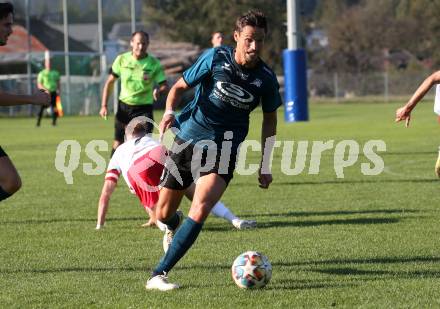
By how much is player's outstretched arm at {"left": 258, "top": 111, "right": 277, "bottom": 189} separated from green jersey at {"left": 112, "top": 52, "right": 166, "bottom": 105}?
5.72 m

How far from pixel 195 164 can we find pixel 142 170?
7.04ft

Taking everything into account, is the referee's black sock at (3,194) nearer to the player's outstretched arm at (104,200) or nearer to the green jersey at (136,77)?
the player's outstretched arm at (104,200)

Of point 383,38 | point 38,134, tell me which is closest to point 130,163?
point 38,134

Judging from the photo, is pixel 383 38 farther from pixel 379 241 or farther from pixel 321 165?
pixel 379 241

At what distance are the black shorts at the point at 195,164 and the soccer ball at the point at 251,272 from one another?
61 cm

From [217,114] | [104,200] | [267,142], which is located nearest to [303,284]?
[267,142]

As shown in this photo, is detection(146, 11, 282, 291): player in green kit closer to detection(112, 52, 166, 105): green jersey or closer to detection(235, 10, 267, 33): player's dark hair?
detection(235, 10, 267, 33): player's dark hair

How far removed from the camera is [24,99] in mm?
6859

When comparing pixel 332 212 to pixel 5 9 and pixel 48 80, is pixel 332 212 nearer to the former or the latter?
pixel 5 9

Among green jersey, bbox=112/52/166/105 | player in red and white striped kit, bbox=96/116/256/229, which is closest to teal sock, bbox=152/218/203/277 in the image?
player in red and white striped kit, bbox=96/116/256/229

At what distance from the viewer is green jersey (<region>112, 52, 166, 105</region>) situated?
41.3 feet

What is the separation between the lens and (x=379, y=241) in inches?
331

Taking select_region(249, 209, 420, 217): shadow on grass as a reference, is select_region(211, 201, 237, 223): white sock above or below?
above

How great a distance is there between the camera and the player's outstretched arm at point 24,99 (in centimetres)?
679
